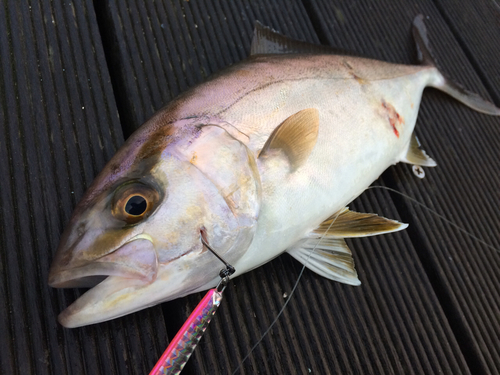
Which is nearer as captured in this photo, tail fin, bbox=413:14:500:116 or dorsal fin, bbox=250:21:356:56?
dorsal fin, bbox=250:21:356:56

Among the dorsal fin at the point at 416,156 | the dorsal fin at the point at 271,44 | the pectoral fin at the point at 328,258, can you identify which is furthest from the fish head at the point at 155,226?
the dorsal fin at the point at 416,156

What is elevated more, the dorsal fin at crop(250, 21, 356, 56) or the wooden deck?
the dorsal fin at crop(250, 21, 356, 56)

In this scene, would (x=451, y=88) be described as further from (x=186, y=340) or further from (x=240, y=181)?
(x=186, y=340)

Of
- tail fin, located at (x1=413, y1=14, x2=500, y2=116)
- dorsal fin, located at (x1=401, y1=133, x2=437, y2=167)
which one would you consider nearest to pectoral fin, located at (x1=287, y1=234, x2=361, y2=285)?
dorsal fin, located at (x1=401, y1=133, x2=437, y2=167)

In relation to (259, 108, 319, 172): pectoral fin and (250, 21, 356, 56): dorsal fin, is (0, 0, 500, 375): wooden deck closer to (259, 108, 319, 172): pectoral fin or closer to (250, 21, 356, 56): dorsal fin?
(250, 21, 356, 56): dorsal fin

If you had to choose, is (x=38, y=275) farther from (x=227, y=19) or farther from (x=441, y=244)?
(x=441, y=244)

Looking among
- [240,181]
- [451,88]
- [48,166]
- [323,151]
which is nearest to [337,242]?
[323,151]

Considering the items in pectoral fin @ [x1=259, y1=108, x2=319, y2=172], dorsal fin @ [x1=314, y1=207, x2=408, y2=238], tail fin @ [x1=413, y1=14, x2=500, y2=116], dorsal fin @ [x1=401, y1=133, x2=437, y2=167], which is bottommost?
dorsal fin @ [x1=314, y1=207, x2=408, y2=238]
